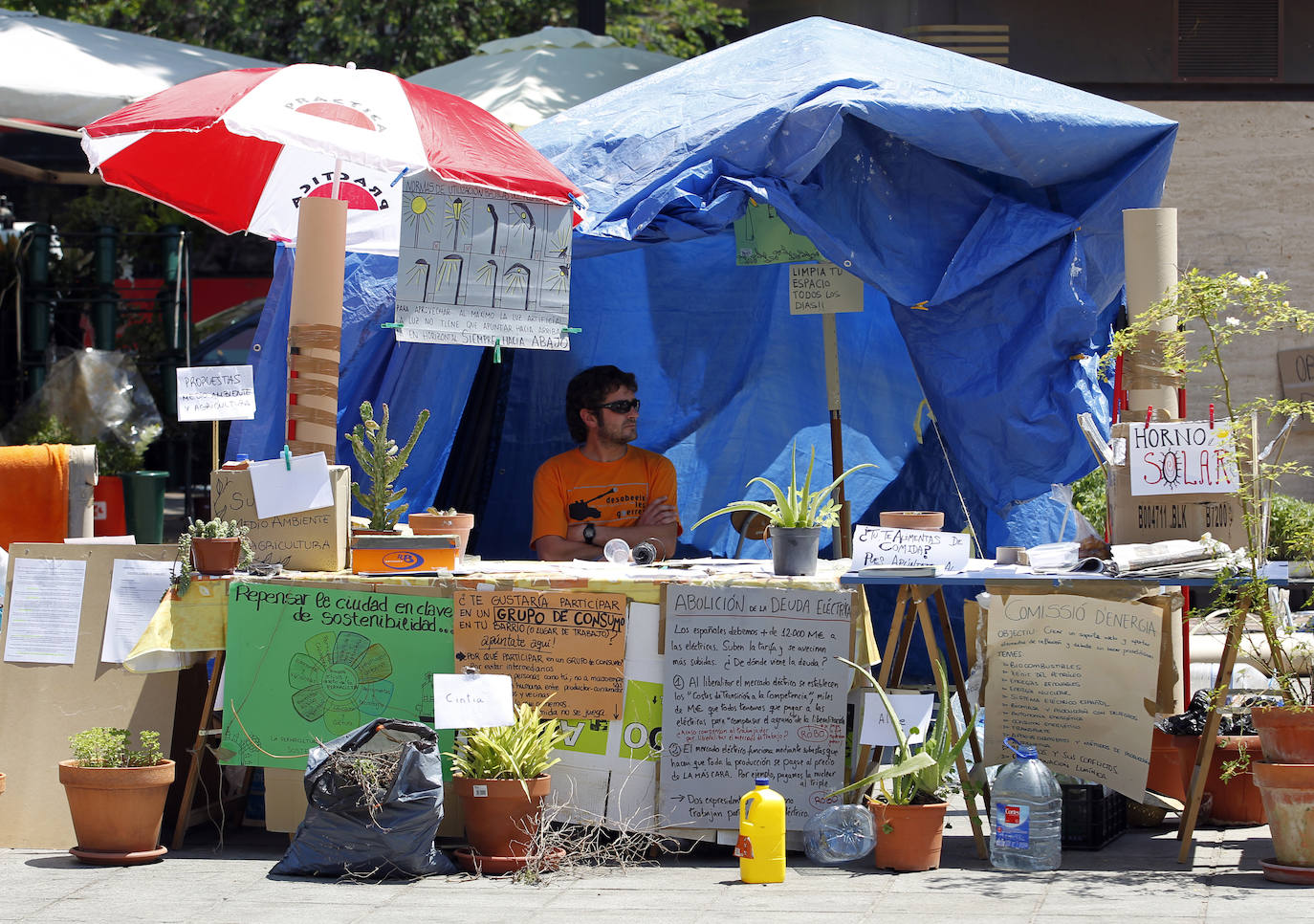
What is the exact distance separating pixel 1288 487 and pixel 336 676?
21.9 feet

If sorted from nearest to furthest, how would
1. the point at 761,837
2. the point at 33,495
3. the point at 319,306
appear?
the point at 761,837
the point at 319,306
the point at 33,495

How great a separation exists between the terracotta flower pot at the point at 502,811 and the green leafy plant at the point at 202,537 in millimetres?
972

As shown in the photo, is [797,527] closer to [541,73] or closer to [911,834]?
[911,834]

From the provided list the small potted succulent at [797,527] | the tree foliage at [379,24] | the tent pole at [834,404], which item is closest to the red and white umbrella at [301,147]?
the small potted succulent at [797,527]

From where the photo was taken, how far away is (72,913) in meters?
3.83

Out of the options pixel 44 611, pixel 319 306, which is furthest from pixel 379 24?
pixel 44 611

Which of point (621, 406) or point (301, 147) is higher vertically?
point (301, 147)

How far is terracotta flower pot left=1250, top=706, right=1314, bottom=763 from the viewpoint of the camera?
13.1 ft

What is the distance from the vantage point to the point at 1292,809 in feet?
13.0

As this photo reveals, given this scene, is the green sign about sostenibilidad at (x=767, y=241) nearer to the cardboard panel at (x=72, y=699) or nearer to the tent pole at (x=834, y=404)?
the tent pole at (x=834, y=404)

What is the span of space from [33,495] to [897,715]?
3.53 metres

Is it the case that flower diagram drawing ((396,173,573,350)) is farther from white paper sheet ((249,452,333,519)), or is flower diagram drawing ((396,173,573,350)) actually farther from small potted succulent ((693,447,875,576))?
small potted succulent ((693,447,875,576))

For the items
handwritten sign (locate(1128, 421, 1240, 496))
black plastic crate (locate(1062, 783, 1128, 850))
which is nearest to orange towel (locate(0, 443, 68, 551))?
black plastic crate (locate(1062, 783, 1128, 850))

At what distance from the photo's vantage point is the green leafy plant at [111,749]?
4.37 meters
